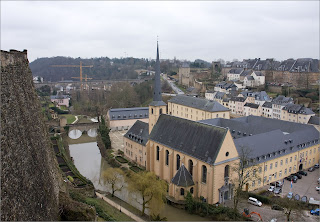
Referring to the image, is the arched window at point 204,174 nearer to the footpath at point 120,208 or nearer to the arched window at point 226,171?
the arched window at point 226,171

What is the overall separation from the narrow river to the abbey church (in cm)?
166

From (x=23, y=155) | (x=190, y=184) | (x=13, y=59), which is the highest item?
(x=13, y=59)

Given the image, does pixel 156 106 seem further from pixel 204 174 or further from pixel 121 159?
pixel 204 174

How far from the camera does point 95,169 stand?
34.8 meters

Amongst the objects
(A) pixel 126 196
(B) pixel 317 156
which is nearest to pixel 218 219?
(A) pixel 126 196

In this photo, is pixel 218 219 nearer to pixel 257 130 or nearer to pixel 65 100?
pixel 257 130

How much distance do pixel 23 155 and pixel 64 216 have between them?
5.34 m

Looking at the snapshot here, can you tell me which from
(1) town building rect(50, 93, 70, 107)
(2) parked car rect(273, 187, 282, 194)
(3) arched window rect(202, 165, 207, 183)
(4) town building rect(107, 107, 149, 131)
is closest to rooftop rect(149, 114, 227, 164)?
(3) arched window rect(202, 165, 207, 183)

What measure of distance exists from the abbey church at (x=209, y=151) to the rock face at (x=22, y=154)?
1265 cm

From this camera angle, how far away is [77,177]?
95.0 feet

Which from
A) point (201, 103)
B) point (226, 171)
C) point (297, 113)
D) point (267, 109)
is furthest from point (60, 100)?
point (226, 171)

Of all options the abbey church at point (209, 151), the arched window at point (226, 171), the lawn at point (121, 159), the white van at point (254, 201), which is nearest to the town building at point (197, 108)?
the abbey church at point (209, 151)

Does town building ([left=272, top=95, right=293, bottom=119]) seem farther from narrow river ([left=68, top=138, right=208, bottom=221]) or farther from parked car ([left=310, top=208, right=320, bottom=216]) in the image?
narrow river ([left=68, top=138, right=208, bottom=221])

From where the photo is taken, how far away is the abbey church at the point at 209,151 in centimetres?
2464
